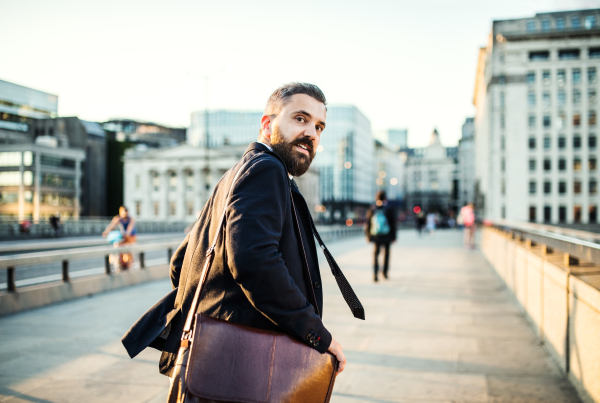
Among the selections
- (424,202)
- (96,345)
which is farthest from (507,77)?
A: (424,202)

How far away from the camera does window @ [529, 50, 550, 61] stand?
237 feet

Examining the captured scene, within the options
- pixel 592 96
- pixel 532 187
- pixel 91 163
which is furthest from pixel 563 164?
pixel 91 163

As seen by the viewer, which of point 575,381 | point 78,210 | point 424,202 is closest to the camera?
point 575,381

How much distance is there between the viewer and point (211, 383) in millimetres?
1695

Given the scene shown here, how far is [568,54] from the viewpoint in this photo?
71.8m

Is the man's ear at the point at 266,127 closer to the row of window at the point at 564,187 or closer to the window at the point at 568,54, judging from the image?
the row of window at the point at 564,187

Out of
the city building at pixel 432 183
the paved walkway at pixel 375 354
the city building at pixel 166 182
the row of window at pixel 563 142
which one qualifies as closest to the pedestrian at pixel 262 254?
the paved walkway at pixel 375 354

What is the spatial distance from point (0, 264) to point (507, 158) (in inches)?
3016

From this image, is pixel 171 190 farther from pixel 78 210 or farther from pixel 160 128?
pixel 160 128

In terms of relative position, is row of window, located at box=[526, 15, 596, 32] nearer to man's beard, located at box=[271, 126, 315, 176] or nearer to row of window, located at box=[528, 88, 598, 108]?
row of window, located at box=[528, 88, 598, 108]

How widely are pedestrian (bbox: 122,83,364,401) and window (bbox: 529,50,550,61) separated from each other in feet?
269

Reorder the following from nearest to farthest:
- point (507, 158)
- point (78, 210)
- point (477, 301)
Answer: point (477, 301) < point (78, 210) < point (507, 158)

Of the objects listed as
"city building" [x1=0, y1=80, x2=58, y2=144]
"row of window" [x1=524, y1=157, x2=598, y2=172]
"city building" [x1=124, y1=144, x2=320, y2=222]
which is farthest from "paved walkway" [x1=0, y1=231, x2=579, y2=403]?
"city building" [x1=124, y1=144, x2=320, y2=222]

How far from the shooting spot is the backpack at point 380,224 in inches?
408
